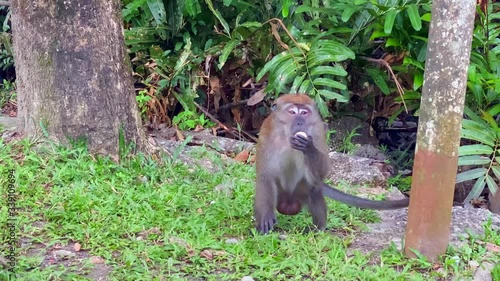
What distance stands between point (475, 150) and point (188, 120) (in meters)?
3.20

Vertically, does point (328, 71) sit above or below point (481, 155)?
above

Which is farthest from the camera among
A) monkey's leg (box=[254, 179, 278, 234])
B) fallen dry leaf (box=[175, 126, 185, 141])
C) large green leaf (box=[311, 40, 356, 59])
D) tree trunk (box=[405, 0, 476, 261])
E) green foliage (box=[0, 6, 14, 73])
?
green foliage (box=[0, 6, 14, 73])

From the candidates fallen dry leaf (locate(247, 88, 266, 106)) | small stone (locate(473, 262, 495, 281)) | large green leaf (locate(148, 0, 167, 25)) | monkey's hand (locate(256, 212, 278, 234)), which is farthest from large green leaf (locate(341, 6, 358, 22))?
small stone (locate(473, 262, 495, 281))

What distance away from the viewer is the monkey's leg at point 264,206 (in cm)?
461

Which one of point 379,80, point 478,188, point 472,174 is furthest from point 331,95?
point 478,188

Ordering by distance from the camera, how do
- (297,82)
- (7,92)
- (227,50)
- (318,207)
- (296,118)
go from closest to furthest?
(296,118)
(318,207)
(297,82)
(227,50)
(7,92)

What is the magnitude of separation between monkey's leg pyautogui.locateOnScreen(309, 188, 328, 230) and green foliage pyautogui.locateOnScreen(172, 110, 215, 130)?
3.22 meters

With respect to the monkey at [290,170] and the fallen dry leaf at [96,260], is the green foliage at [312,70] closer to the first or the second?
the monkey at [290,170]

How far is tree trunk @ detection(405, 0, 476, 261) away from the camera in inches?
151

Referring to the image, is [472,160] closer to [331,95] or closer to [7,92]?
[331,95]

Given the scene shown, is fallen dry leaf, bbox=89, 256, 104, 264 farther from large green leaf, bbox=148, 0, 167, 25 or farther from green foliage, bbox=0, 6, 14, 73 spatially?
green foliage, bbox=0, 6, 14, 73

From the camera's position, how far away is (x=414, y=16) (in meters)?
6.17

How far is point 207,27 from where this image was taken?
26.4ft

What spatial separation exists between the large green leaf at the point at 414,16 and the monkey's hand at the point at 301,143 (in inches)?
89.4
